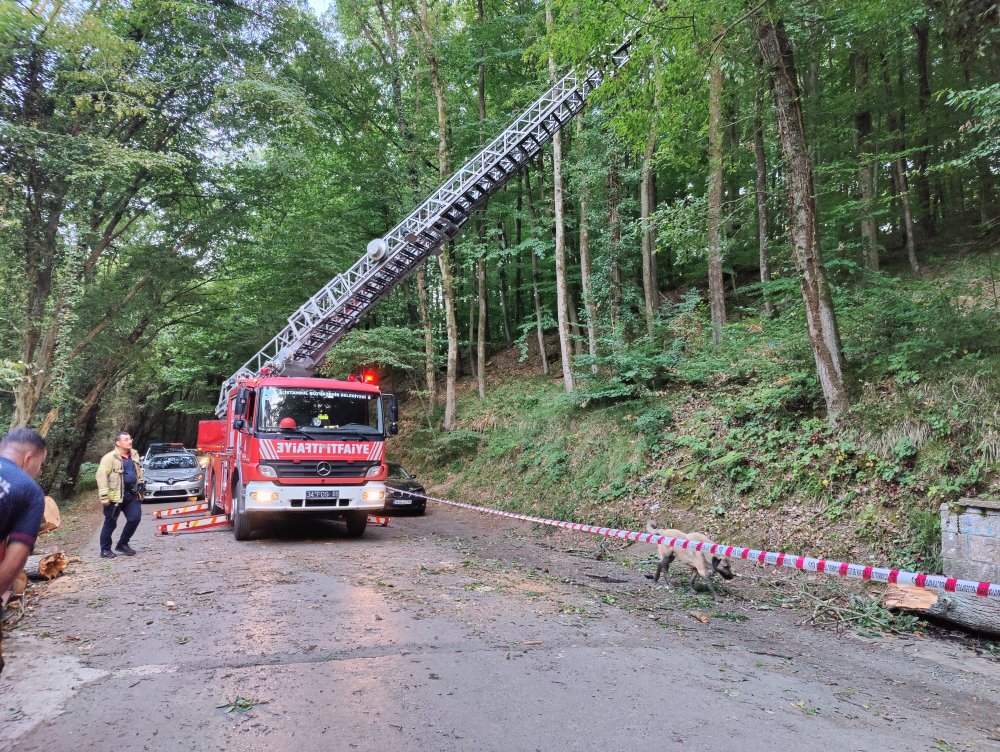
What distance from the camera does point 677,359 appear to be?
12.1 metres

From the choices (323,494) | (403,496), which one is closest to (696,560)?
(323,494)

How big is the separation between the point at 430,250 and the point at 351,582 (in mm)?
10328

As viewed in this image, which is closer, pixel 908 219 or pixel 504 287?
pixel 908 219

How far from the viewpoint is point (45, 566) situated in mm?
6602

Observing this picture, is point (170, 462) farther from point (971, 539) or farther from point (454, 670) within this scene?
point (971, 539)

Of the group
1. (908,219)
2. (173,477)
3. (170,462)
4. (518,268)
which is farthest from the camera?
(518,268)

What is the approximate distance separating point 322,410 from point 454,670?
6.65 meters

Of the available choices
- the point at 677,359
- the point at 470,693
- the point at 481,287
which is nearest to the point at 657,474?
the point at 677,359

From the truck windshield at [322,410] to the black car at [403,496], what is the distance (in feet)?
14.4

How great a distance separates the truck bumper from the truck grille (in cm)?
22

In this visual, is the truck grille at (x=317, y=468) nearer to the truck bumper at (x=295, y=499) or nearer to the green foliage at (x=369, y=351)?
the truck bumper at (x=295, y=499)

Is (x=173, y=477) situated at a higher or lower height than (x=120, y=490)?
lower

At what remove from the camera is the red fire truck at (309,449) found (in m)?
9.02

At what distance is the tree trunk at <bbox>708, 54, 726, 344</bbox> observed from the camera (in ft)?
36.3
